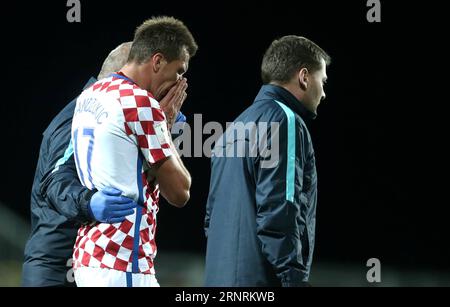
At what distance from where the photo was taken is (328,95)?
36.7 feet

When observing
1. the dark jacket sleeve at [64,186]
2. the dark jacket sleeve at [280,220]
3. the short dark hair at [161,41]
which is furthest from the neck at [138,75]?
the dark jacket sleeve at [280,220]

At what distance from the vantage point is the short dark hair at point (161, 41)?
9.40 feet

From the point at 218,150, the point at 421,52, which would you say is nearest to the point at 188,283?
the point at 421,52

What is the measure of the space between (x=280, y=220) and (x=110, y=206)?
61cm

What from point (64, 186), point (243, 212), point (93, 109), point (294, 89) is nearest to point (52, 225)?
point (64, 186)

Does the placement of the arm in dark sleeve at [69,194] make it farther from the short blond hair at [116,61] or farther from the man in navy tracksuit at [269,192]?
the short blond hair at [116,61]

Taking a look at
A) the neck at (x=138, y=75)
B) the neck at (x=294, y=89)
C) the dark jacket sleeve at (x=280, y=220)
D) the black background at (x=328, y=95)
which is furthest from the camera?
the black background at (x=328, y=95)

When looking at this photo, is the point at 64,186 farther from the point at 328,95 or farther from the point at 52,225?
the point at 328,95

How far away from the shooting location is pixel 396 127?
11359 millimetres

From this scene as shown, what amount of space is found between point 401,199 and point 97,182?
A: 31.7 feet

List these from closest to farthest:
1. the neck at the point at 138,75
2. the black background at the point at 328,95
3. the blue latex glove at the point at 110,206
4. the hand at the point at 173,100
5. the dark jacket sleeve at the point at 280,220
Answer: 1. the blue latex glove at the point at 110,206
2. the dark jacket sleeve at the point at 280,220
3. the neck at the point at 138,75
4. the hand at the point at 173,100
5. the black background at the point at 328,95

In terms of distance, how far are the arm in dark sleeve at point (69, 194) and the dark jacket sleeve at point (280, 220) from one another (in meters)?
0.62

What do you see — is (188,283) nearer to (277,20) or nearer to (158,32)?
(277,20)
